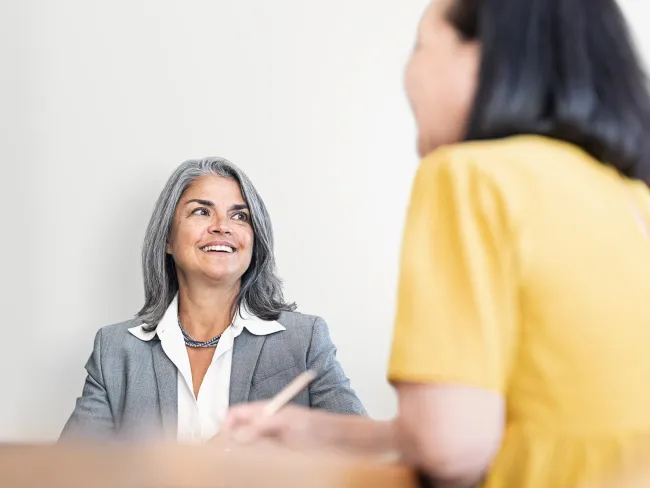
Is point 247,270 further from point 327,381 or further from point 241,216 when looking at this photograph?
point 327,381

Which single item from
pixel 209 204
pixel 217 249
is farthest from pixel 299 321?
pixel 209 204

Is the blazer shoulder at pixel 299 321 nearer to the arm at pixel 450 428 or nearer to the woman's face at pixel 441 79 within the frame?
the woman's face at pixel 441 79

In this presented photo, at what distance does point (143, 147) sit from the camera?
2080mm

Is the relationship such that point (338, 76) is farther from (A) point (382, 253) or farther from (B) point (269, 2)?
(A) point (382, 253)

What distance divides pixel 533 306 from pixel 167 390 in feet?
4.52

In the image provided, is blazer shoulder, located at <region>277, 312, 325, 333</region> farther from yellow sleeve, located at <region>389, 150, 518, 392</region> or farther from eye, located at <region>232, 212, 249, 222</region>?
yellow sleeve, located at <region>389, 150, 518, 392</region>

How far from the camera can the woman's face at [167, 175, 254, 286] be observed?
192 cm

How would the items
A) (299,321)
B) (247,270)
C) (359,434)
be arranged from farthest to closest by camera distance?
(247,270), (299,321), (359,434)

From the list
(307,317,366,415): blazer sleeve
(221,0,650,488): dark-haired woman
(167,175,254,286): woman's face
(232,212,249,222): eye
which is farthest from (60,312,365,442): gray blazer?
(221,0,650,488): dark-haired woman

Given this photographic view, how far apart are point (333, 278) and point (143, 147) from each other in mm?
644

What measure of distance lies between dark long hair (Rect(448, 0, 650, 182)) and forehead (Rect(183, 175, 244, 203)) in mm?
1363

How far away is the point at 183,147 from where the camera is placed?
2082mm

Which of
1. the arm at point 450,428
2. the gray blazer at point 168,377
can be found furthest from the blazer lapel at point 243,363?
the arm at point 450,428

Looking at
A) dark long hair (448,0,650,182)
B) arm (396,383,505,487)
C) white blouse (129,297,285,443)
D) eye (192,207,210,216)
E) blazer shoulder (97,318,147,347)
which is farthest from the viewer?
eye (192,207,210,216)
